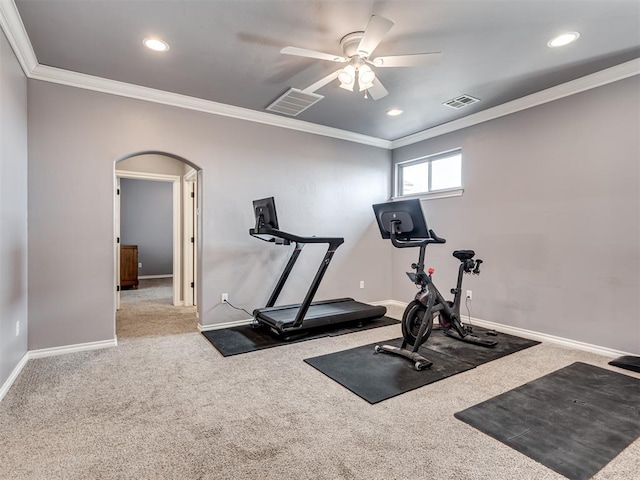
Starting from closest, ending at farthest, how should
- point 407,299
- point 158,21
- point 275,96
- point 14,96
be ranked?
1. point 158,21
2. point 14,96
3. point 275,96
4. point 407,299

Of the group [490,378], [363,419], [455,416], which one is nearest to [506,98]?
[490,378]

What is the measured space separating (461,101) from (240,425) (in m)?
4.07

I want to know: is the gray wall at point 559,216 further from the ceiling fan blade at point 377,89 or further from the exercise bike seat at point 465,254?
the ceiling fan blade at point 377,89

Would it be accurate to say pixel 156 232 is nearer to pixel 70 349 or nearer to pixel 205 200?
pixel 205 200

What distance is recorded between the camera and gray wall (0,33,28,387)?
253 centimetres

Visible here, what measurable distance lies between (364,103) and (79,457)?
161 inches

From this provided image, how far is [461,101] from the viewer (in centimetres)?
412

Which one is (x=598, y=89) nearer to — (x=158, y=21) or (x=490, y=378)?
(x=490, y=378)

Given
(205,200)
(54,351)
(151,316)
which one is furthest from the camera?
(151,316)

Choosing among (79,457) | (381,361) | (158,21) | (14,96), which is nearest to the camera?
(79,457)

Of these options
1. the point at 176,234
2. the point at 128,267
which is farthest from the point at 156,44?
the point at 128,267

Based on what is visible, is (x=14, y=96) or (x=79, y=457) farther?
(x=14, y=96)

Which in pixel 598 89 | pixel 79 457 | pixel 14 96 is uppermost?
pixel 598 89

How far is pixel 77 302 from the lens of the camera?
347cm
